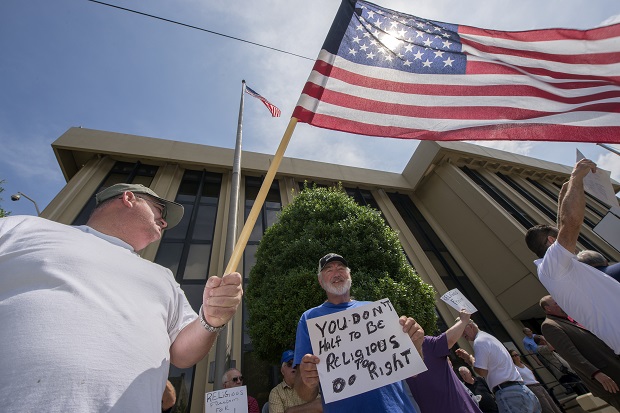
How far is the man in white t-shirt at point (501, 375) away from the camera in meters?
3.80

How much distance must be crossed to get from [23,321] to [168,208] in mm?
1307

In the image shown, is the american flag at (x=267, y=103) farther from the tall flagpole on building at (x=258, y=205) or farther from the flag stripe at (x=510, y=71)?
the tall flagpole on building at (x=258, y=205)

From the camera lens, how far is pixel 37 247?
4.00 feet

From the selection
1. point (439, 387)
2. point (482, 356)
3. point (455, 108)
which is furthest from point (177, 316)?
point (482, 356)

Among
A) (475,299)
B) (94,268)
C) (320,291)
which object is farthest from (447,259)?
(94,268)

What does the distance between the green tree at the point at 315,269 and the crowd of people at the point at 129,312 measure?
84.7 inches

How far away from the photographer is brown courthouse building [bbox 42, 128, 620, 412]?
8633 mm

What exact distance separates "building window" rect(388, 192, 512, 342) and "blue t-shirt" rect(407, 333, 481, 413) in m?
9.10

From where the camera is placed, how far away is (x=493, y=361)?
3.98 meters

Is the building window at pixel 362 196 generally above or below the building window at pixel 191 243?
above

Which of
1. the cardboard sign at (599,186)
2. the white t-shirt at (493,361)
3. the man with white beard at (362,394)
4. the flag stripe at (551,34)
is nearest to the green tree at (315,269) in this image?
the white t-shirt at (493,361)

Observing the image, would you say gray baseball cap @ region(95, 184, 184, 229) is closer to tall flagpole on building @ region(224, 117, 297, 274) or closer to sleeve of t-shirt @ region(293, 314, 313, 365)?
tall flagpole on building @ region(224, 117, 297, 274)

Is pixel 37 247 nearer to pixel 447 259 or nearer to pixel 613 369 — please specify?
pixel 613 369

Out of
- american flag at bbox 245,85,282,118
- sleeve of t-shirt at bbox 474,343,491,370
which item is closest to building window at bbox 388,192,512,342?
sleeve of t-shirt at bbox 474,343,491,370
